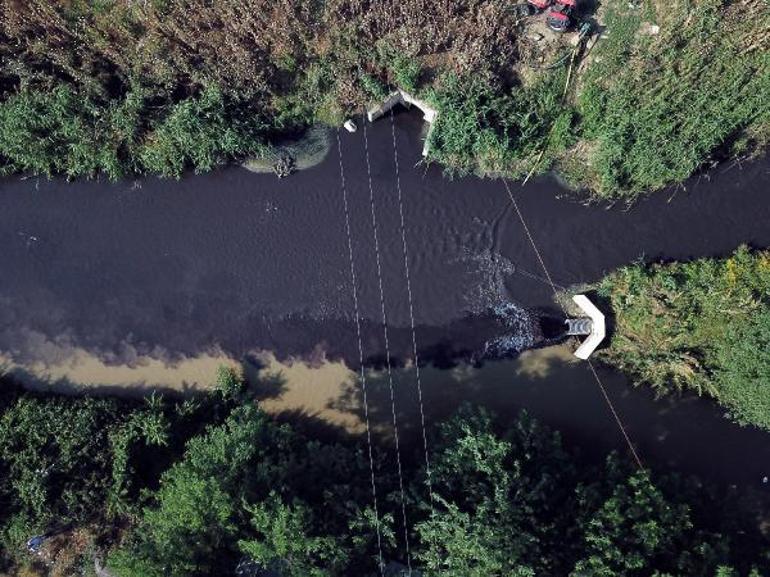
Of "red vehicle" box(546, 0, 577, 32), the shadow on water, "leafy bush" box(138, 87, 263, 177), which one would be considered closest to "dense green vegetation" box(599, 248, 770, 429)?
the shadow on water

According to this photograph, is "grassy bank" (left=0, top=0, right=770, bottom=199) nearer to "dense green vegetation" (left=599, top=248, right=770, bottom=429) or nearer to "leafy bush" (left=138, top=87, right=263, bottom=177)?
"leafy bush" (left=138, top=87, right=263, bottom=177)

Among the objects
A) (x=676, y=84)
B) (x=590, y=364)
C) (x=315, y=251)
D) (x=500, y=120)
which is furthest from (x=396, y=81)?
(x=590, y=364)

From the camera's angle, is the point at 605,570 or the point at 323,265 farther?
the point at 323,265

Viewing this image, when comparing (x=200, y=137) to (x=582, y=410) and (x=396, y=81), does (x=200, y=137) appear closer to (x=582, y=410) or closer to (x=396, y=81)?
(x=396, y=81)

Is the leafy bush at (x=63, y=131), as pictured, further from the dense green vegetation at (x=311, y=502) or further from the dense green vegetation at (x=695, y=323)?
the dense green vegetation at (x=695, y=323)

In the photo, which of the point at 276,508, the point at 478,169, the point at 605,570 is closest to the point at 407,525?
the point at 276,508

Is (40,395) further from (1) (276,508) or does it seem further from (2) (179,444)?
(1) (276,508)

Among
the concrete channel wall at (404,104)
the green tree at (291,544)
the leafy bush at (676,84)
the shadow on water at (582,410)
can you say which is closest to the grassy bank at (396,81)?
the leafy bush at (676,84)
